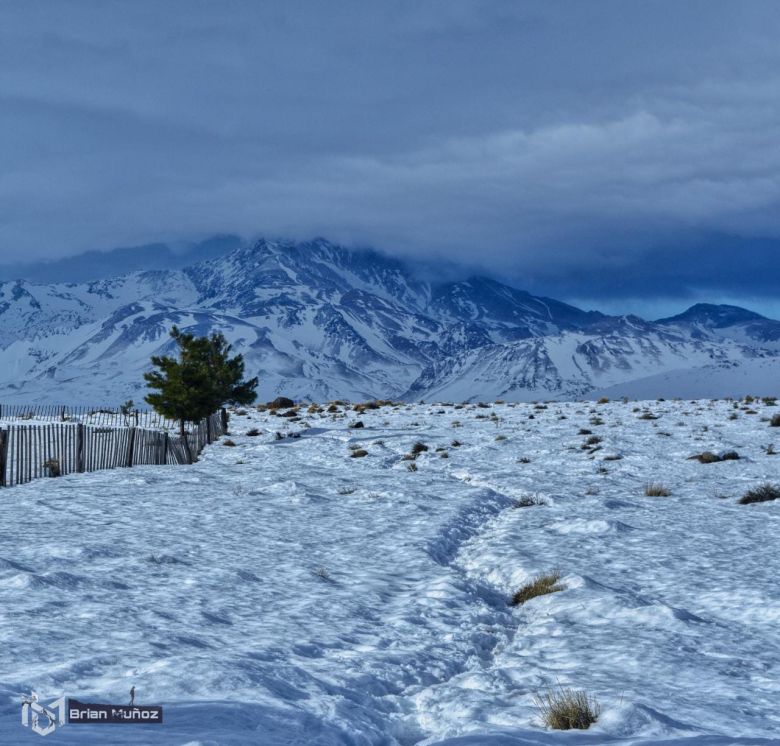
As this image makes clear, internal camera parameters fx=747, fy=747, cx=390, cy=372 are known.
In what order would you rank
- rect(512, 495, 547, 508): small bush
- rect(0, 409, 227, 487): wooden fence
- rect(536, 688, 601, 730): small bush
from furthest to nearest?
rect(0, 409, 227, 487): wooden fence
rect(512, 495, 547, 508): small bush
rect(536, 688, 601, 730): small bush

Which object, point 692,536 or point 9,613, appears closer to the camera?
point 9,613

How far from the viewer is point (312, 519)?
15578 millimetres

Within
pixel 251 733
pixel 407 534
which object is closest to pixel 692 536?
pixel 407 534

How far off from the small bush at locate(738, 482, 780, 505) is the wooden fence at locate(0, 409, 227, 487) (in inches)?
758

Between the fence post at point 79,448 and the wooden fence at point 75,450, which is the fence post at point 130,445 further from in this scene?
the fence post at point 79,448

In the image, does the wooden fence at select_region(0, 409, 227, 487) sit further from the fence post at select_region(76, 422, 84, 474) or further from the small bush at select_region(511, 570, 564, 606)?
the small bush at select_region(511, 570, 564, 606)

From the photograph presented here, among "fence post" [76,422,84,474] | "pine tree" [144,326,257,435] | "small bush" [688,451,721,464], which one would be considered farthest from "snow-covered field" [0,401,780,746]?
"pine tree" [144,326,257,435]

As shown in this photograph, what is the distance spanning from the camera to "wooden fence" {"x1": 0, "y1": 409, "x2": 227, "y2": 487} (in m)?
22.0

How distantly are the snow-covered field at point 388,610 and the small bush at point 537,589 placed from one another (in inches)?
7.8

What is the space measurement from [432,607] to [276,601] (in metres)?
1.99

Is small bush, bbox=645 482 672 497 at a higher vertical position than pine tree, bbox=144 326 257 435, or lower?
lower

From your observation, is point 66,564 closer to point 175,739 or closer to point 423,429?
point 175,739

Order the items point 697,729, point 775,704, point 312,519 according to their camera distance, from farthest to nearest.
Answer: point 312,519
point 775,704
point 697,729

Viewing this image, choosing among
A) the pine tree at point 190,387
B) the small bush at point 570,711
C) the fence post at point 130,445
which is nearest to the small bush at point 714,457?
the fence post at point 130,445
